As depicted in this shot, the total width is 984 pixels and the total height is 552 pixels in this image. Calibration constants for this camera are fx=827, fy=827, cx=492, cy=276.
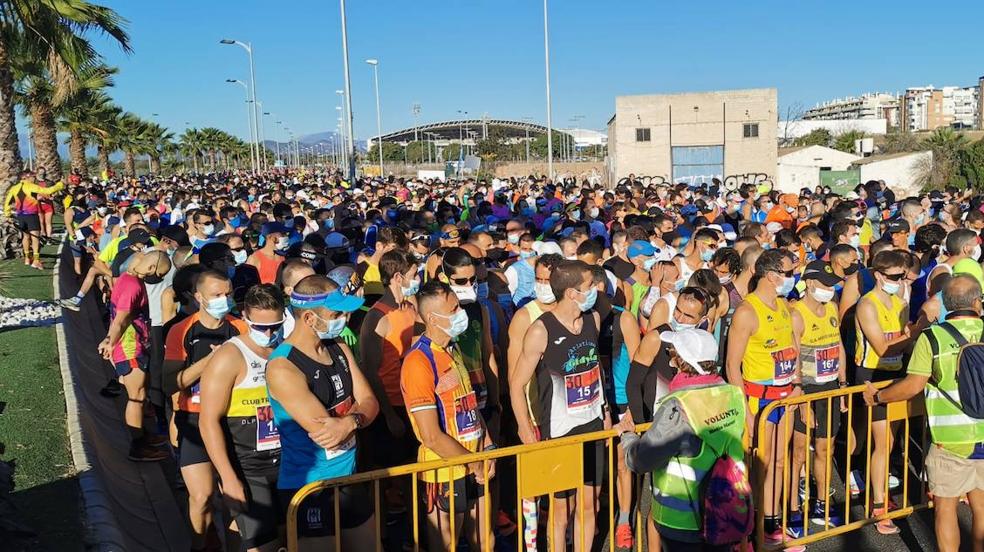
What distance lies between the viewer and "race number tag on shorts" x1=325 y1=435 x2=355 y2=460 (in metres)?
4.30

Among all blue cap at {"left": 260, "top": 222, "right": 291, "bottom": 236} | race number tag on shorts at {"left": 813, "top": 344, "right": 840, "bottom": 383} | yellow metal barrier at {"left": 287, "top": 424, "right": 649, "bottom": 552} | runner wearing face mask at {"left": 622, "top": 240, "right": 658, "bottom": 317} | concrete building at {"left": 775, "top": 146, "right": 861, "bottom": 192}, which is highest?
concrete building at {"left": 775, "top": 146, "right": 861, "bottom": 192}

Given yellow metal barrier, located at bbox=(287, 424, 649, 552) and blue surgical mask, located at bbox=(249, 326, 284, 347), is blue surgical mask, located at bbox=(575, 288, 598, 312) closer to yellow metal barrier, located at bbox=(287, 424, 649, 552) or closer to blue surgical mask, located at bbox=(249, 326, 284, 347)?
yellow metal barrier, located at bbox=(287, 424, 649, 552)

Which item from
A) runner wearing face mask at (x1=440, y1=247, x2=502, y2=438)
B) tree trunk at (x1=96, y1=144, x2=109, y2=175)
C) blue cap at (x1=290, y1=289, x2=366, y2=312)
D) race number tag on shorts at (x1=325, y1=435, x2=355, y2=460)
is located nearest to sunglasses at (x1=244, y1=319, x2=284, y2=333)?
blue cap at (x1=290, y1=289, x2=366, y2=312)

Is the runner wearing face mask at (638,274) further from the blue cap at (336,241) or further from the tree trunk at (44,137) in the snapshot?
the tree trunk at (44,137)

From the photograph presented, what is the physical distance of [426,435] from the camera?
4535 millimetres

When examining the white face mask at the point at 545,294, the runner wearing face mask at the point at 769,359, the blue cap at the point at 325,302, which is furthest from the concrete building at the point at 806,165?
the blue cap at the point at 325,302

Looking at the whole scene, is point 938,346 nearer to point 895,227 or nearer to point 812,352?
point 812,352

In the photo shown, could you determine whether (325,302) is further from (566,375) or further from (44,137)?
(44,137)

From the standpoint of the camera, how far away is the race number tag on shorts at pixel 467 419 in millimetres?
4719

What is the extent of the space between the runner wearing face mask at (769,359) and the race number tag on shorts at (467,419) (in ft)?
6.23

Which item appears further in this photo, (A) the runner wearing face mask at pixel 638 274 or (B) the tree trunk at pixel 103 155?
(B) the tree trunk at pixel 103 155

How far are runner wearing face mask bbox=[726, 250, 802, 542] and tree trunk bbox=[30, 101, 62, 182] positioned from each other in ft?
98.1

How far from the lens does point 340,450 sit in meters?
4.35

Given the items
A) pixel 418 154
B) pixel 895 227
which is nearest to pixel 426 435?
pixel 895 227
